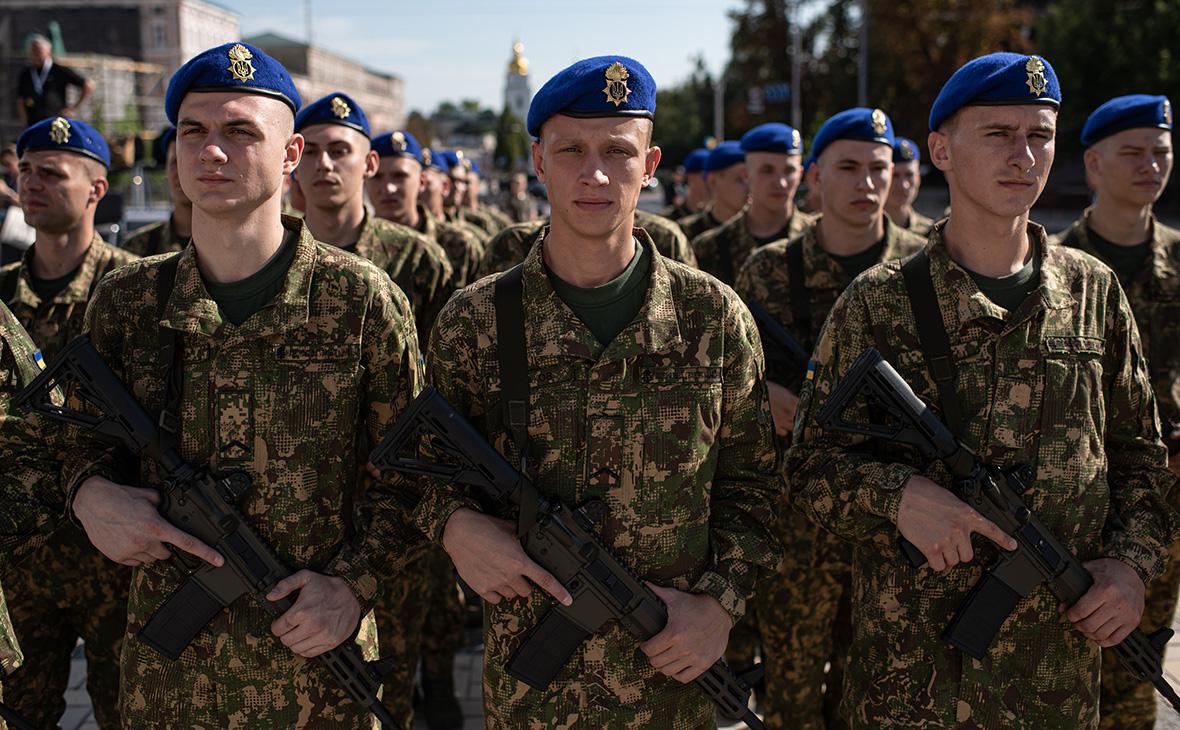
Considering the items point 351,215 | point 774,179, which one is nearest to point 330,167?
point 351,215

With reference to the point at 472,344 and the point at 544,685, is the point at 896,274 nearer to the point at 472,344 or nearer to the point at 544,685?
the point at 472,344

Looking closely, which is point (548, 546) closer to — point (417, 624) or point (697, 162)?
point (417, 624)

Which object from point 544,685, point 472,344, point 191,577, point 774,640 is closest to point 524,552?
point 544,685

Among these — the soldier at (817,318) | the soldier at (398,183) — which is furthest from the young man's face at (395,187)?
the soldier at (817,318)

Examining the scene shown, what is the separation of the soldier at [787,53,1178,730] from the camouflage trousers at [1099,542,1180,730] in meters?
1.16

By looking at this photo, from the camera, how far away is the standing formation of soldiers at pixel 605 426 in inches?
98.3

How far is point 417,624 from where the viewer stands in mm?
4266

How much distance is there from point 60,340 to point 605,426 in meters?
2.59

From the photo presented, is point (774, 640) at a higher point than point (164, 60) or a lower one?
lower

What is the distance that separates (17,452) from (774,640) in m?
2.80

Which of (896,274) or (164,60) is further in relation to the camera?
(164,60)

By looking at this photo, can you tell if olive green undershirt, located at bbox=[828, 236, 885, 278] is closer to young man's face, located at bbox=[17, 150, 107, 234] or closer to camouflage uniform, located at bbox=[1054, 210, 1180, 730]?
camouflage uniform, located at bbox=[1054, 210, 1180, 730]

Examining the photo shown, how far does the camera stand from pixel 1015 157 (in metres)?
2.73

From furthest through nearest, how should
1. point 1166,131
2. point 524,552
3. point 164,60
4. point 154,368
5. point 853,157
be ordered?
point 164,60
point 853,157
point 1166,131
point 154,368
point 524,552
